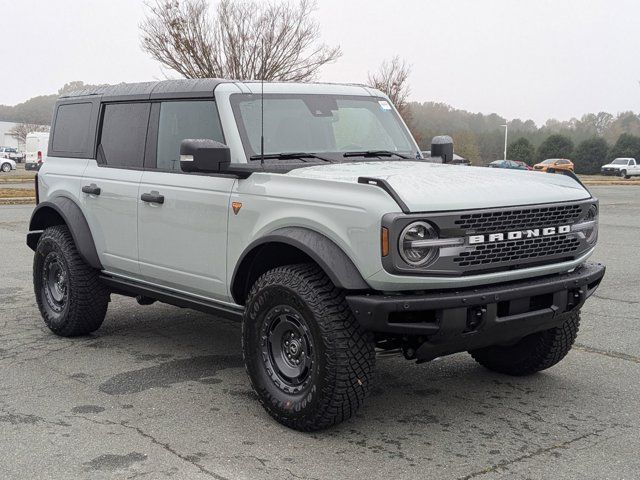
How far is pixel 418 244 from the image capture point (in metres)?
4.00

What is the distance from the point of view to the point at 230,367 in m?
5.73

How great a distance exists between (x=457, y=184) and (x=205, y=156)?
147 cm

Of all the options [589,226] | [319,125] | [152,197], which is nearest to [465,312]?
[589,226]

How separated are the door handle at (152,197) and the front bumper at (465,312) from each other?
1942 millimetres

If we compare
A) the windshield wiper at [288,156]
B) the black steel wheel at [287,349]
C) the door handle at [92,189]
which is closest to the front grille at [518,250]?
the black steel wheel at [287,349]

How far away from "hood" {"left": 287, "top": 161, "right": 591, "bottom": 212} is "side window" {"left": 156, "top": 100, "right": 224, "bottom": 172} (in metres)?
0.85

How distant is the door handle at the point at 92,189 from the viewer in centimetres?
614

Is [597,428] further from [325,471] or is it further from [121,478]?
[121,478]

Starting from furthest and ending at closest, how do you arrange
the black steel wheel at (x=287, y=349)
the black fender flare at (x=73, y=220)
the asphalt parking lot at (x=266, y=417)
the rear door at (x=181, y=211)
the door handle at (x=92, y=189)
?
the black fender flare at (x=73, y=220)
the door handle at (x=92, y=189)
the rear door at (x=181, y=211)
the black steel wheel at (x=287, y=349)
the asphalt parking lot at (x=266, y=417)

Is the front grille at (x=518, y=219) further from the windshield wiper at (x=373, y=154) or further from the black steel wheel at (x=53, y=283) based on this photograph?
the black steel wheel at (x=53, y=283)

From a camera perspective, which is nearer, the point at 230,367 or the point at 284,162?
the point at 284,162

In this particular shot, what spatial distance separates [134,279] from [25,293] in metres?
3.18

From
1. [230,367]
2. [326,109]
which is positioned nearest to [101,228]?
[230,367]

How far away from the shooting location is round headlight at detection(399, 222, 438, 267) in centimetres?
399
